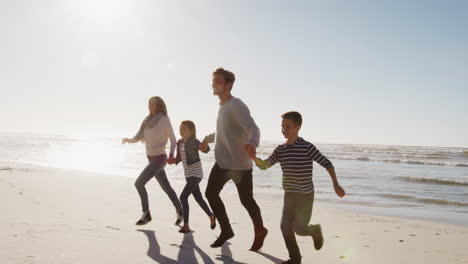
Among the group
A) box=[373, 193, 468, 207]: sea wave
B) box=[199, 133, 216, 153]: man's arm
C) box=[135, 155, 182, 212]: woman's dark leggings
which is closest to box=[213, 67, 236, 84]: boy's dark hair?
box=[199, 133, 216, 153]: man's arm

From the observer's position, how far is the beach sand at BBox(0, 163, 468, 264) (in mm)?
3861

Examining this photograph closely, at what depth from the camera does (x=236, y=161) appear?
433 centimetres

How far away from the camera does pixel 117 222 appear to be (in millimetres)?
5539

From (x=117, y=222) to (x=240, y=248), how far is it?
1989mm

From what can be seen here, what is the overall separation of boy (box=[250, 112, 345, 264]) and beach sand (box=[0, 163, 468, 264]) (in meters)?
0.57

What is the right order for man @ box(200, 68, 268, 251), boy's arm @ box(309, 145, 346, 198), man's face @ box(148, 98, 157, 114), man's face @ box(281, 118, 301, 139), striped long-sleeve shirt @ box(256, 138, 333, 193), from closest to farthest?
boy's arm @ box(309, 145, 346, 198) → striped long-sleeve shirt @ box(256, 138, 333, 193) → man's face @ box(281, 118, 301, 139) → man @ box(200, 68, 268, 251) → man's face @ box(148, 98, 157, 114)

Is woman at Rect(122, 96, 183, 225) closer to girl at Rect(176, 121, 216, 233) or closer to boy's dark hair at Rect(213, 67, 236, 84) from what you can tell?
girl at Rect(176, 121, 216, 233)

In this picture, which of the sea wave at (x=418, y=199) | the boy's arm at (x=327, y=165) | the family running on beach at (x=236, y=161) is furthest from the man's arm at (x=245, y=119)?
the sea wave at (x=418, y=199)

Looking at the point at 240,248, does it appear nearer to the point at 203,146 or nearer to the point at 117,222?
the point at 203,146

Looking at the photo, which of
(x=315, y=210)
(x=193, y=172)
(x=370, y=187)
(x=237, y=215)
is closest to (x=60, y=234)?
(x=193, y=172)

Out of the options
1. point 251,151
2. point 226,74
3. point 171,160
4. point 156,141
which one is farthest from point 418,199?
point 251,151

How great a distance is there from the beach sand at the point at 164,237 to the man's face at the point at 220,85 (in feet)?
5.97

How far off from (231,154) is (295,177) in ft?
3.07

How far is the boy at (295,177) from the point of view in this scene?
12.0 ft
